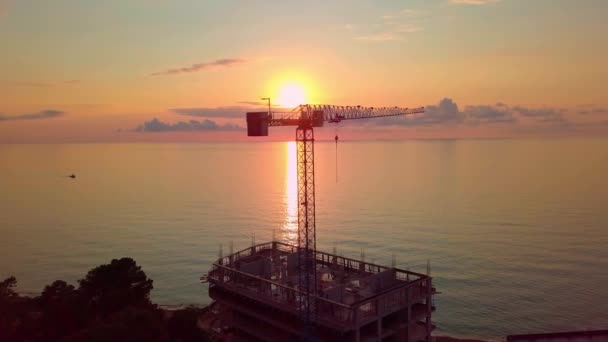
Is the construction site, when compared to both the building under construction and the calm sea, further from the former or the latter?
the calm sea

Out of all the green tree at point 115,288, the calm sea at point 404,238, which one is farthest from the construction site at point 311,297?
the calm sea at point 404,238

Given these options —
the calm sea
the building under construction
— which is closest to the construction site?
the building under construction

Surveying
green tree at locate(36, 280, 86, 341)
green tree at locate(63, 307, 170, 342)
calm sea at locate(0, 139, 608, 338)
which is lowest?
calm sea at locate(0, 139, 608, 338)

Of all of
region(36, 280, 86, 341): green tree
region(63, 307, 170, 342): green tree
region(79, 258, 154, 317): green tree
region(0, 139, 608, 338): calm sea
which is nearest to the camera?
region(63, 307, 170, 342): green tree

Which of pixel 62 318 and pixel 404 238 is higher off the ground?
pixel 62 318

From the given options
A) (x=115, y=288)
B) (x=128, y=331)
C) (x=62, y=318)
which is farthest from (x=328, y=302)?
(x=115, y=288)

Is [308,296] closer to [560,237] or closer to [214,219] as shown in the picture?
[560,237]

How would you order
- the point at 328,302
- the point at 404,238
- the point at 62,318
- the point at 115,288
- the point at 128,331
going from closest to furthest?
the point at 128,331, the point at 328,302, the point at 62,318, the point at 115,288, the point at 404,238

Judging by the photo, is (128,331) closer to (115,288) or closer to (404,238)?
(115,288)
